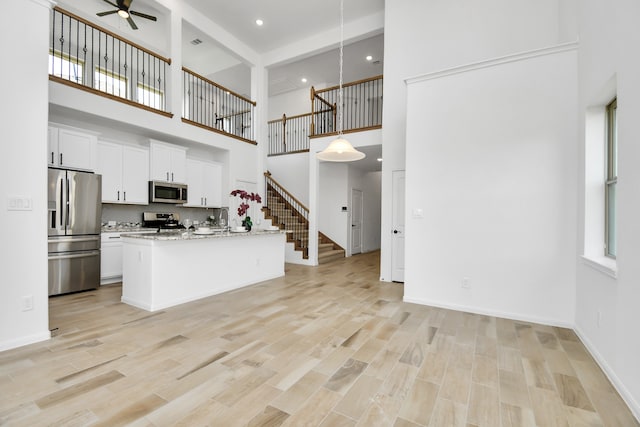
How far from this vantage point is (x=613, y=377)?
2084 mm

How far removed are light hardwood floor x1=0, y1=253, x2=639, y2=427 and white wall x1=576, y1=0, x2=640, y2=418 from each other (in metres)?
0.19

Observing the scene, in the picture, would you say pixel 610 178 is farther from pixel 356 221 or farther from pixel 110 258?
pixel 110 258

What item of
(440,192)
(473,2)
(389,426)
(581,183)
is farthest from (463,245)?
(473,2)

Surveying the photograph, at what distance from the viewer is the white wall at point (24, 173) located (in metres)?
2.52

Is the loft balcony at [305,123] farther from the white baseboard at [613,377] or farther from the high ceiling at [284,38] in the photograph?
the white baseboard at [613,377]

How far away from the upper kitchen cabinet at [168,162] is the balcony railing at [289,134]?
137 inches

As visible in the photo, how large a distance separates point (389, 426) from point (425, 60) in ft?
17.7

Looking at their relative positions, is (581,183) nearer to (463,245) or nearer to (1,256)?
(463,245)

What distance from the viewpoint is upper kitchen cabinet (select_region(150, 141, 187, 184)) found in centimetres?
569

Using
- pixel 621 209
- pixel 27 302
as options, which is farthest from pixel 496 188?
pixel 27 302

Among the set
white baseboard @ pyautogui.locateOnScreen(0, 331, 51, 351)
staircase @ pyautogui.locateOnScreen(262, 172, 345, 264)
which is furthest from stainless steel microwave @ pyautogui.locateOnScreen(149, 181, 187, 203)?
white baseboard @ pyautogui.locateOnScreen(0, 331, 51, 351)

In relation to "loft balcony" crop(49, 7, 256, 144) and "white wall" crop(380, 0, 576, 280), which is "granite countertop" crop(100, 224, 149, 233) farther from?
"white wall" crop(380, 0, 576, 280)

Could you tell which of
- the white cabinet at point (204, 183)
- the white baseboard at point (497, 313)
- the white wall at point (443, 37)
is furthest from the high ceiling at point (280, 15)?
the white baseboard at point (497, 313)

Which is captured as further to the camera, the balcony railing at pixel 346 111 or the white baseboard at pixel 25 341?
the balcony railing at pixel 346 111
